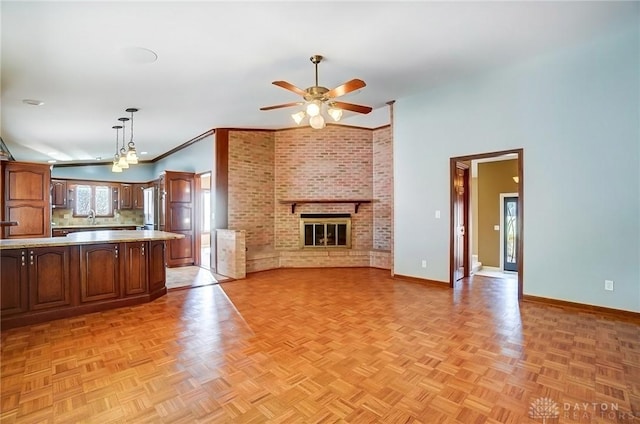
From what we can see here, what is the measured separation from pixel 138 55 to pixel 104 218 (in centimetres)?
767

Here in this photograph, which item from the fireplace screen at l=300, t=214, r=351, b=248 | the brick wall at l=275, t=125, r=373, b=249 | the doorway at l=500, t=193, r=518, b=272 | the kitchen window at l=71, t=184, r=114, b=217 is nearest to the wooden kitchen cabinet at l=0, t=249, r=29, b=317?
the brick wall at l=275, t=125, r=373, b=249

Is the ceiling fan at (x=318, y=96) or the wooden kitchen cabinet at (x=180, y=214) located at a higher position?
the ceiling fan at (x=318, y=96)

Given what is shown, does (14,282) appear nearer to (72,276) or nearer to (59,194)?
(72,276)

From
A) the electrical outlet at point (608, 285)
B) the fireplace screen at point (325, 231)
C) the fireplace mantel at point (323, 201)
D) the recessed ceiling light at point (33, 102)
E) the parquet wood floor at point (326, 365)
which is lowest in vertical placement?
the parquet wood floor at point (326, 365)

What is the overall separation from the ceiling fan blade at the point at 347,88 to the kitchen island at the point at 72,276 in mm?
2682

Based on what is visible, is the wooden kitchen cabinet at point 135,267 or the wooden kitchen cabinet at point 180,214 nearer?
the wooden kitchen cabinet at point 135,267

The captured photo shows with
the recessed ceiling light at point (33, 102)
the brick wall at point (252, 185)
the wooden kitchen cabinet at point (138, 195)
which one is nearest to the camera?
the recessed ceiling light at point (33, 102)

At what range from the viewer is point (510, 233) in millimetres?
7520

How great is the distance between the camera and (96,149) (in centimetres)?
789

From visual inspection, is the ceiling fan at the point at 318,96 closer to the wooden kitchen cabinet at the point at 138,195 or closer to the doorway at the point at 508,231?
the doorway at the point at 508,231

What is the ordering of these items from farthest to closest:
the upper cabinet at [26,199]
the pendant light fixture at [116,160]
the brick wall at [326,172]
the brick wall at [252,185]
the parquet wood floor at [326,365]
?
1. the brick wall at [326,172]
2. the brick wall at [252,185]
3. the upper cabinet at [26,199]
4. the pendant light fixture at [116,160]
5. the parquet wood floor at [326,365]

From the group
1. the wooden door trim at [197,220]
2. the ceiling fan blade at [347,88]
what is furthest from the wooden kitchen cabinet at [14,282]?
the wooden door trim at [197,220]

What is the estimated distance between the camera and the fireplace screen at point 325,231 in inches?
269

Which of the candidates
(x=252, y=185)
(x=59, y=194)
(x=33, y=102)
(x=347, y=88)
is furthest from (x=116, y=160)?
(x=59, y=194)
